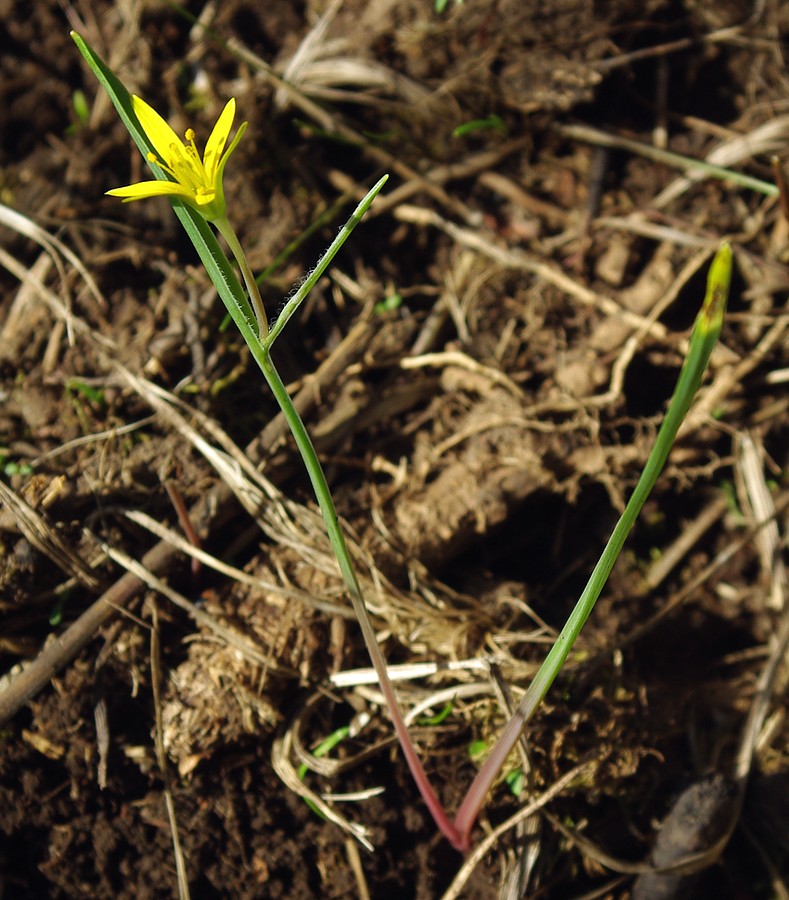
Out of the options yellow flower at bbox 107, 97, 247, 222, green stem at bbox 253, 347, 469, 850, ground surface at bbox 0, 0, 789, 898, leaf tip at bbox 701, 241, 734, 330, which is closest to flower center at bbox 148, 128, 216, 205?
yellow flower at bbox 107, 97, 247, 222

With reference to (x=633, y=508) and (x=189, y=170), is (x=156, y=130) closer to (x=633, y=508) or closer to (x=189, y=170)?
(x=189, y=170)

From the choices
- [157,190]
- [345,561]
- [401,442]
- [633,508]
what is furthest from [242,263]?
[401,442]

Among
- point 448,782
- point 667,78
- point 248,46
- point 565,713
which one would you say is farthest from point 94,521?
point 667,78

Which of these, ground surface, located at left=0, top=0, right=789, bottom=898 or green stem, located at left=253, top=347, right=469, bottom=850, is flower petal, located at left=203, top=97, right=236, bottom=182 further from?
ground surface, located at left=0, top=0, right=789, bottom=898

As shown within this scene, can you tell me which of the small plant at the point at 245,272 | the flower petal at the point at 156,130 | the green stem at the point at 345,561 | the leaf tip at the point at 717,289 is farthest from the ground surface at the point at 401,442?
the leaf tip at the point at 717,289

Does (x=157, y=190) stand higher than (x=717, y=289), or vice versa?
(x=157, y=190)

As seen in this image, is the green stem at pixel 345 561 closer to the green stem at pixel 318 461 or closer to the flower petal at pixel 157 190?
the green stem at pixel 318 461
